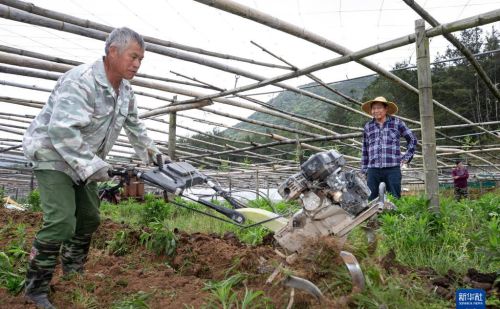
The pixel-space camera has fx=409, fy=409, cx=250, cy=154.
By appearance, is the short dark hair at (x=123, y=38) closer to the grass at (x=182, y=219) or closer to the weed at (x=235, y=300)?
the weed at (x=235, y=300)

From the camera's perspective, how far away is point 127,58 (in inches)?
107

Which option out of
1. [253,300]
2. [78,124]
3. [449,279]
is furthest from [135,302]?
[449,279]

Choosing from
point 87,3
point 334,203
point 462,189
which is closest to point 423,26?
point 334,203

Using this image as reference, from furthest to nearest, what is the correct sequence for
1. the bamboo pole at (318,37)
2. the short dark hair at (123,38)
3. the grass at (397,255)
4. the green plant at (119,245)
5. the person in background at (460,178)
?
the person in background at (460,178) < the green plant at (119,245) < the bamboo pole at (318,37) < the short dark hair at (123,38) < the grass at (397,255)

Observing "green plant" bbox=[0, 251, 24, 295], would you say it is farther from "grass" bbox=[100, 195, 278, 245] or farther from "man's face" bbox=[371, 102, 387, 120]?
"man's face" bbox=[371, 102, 387, 120]

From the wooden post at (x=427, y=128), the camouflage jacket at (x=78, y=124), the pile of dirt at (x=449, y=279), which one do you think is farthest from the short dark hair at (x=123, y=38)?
the wooden post at (x=427, y=128)

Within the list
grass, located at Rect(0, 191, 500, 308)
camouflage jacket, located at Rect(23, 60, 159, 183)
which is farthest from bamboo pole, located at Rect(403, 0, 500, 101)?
camouflage jacket, located at Rect(23, 60, 159, 183)

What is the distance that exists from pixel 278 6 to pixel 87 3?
253cm

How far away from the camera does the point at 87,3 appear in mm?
5402

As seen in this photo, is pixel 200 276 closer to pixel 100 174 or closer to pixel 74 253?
pixel 74 253

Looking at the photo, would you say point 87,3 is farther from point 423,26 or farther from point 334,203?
point 334,203

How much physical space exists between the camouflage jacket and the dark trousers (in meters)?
3.20

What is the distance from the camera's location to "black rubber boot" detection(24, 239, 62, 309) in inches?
101

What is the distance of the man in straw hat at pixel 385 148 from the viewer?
16.0 ft
